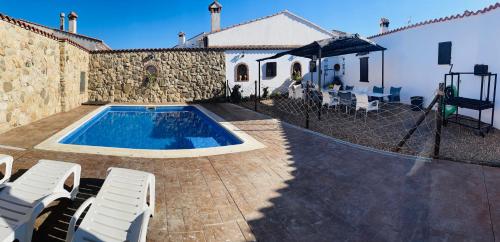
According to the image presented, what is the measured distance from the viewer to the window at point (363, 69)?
1523 centimetres

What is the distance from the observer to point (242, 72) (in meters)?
17.6

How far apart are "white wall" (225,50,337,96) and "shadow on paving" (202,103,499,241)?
12.2 m

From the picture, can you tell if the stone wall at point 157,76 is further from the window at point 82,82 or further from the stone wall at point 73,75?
the window at point 82,82

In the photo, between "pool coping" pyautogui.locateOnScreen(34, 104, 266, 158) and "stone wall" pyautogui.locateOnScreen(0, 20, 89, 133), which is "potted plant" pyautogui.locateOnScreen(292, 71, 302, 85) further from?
"stone wall" pyautogui.locateOnScreen(0, 20, 89, 133)

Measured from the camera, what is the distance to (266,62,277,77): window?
17922 mm

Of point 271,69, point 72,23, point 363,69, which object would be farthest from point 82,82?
point 363,69

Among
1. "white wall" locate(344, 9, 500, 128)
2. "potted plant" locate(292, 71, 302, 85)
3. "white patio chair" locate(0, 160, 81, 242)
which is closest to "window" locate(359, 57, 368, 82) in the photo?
"white wall" locate(344, 9, 500, 128)

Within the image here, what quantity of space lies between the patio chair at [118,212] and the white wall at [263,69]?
Result: 1386 centimetres

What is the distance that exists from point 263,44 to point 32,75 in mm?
12968

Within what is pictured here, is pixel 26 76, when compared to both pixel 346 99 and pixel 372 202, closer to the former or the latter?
pixel 372 202

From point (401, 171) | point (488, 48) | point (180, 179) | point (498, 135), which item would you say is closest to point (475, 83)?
point (488, 48)

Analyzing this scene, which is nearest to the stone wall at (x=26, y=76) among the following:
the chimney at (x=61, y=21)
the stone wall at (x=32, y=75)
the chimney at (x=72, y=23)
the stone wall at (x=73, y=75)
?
the stone wall at (x=32, y=75)

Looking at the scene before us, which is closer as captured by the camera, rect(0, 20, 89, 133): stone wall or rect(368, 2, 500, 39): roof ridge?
rect(0, 20, 89, 133): stone wall

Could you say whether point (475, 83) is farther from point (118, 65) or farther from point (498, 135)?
point (118, 65)
